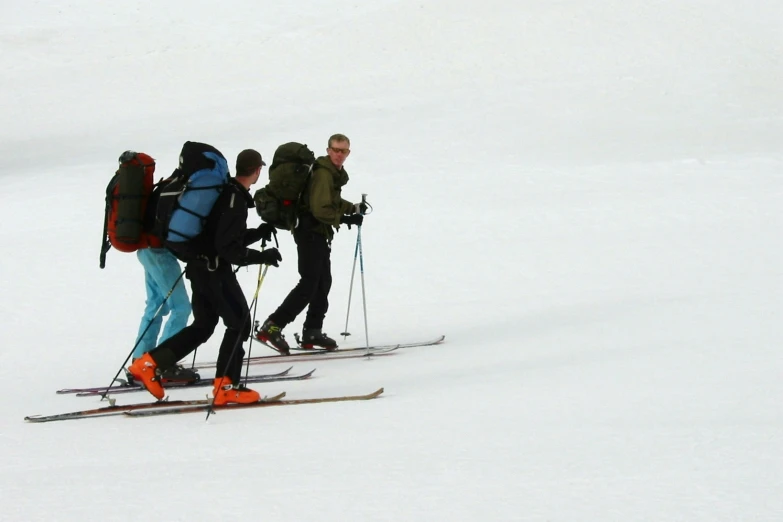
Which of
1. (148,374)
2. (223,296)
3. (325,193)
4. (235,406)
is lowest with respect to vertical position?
(235,406)

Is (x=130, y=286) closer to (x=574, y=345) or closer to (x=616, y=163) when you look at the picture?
(x=574, y=345)

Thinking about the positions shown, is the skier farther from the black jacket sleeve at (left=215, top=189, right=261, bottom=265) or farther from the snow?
the snow

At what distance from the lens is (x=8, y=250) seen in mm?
11891

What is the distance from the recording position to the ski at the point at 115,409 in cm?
548

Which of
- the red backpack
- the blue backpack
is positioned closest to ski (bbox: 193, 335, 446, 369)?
the red backpack

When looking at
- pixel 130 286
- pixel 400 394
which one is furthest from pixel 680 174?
pixel 400 394

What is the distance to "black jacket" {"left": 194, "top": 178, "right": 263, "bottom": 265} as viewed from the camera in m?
5.37

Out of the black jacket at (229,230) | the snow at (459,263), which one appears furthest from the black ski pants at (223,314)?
the snow at (459,263)

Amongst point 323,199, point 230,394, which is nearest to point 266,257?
point 230,394

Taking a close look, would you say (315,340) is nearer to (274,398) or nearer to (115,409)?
(274,398)

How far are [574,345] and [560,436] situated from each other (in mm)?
2500

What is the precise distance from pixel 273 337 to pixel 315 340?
0.39m

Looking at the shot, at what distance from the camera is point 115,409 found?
5.58m

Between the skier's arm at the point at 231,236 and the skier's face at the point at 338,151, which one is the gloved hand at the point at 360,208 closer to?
the skier's face at the point at 338,151
